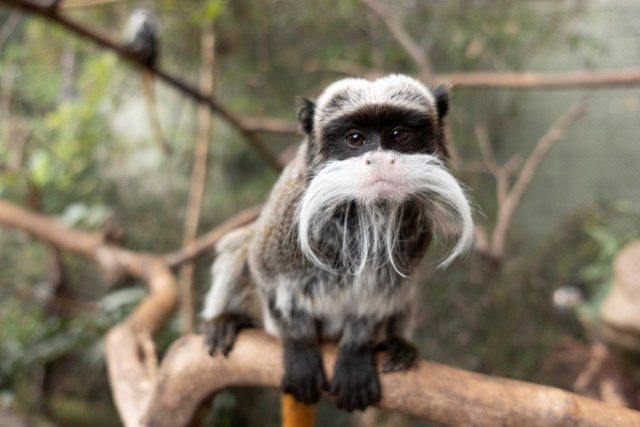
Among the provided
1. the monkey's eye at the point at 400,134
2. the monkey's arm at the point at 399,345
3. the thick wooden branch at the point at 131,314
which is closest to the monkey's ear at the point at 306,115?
the monkey's eye at the point at 400,134

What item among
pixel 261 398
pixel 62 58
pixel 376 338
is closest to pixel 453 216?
pixel 376 338

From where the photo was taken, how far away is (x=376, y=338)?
1.72 meters

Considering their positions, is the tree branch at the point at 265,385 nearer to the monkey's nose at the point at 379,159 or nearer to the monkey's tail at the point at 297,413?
the monkey's tail at the point at 297,413

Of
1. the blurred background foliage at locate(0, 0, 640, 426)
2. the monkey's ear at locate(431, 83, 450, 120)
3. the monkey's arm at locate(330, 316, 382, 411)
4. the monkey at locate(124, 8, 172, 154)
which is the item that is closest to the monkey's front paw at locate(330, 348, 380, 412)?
the monkey's arm at locate(330, 316, 382, 411)

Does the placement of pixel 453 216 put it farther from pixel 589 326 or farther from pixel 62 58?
pixel 62 58

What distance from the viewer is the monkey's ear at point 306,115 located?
5.26 feet

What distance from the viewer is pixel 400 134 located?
1407 millimetres

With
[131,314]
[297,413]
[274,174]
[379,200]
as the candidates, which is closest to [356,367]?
[297,413]

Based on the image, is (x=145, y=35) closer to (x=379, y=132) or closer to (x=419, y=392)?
(x=379, y=132)

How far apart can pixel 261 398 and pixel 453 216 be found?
11.3ft

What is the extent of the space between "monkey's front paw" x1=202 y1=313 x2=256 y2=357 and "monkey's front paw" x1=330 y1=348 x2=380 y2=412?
0.38 meters

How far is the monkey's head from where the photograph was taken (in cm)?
128

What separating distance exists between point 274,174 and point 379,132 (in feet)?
12.2

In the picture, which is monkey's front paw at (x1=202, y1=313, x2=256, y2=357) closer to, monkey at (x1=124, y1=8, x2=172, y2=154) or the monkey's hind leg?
the monkey's hind leg
